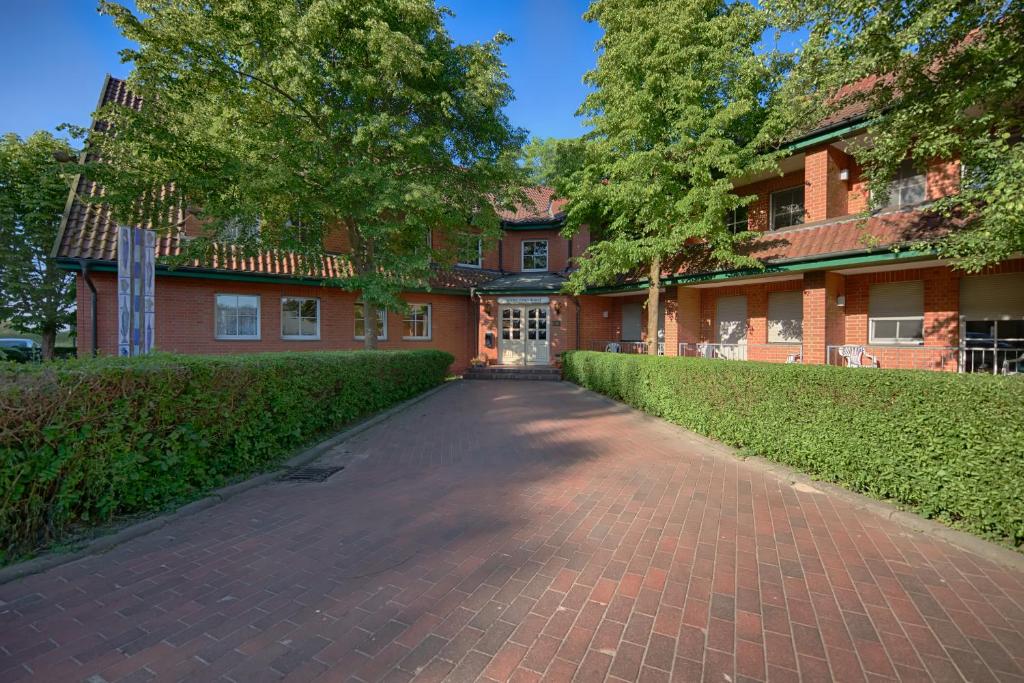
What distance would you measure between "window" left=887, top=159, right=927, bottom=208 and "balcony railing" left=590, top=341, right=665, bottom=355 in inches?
280

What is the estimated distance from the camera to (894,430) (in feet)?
14.6

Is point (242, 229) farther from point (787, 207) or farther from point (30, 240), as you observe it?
point (787, 207)

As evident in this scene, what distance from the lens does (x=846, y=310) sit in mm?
10930

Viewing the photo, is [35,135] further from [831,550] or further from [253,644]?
[831,550]

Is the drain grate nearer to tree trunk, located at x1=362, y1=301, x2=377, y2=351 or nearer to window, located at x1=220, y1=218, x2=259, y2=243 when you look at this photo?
tree trunk, located at x1=362, y1=301, x2=377, y2=351

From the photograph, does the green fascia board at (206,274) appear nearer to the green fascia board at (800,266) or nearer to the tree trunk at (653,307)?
the tree trunk at (653,307)

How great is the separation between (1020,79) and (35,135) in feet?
90.9

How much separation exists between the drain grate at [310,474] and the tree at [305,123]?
5628 millimetres

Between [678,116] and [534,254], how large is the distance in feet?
36.0

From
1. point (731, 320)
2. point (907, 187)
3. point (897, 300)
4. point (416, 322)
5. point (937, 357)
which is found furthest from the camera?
point (416, 322)

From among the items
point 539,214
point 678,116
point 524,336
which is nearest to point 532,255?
point 539,214

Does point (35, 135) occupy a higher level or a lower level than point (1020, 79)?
higher

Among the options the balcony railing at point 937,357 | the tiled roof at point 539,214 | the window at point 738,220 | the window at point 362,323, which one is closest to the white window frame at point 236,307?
the window at point 362,323

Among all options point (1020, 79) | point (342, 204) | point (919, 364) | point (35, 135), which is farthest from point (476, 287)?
point (35, 135)
